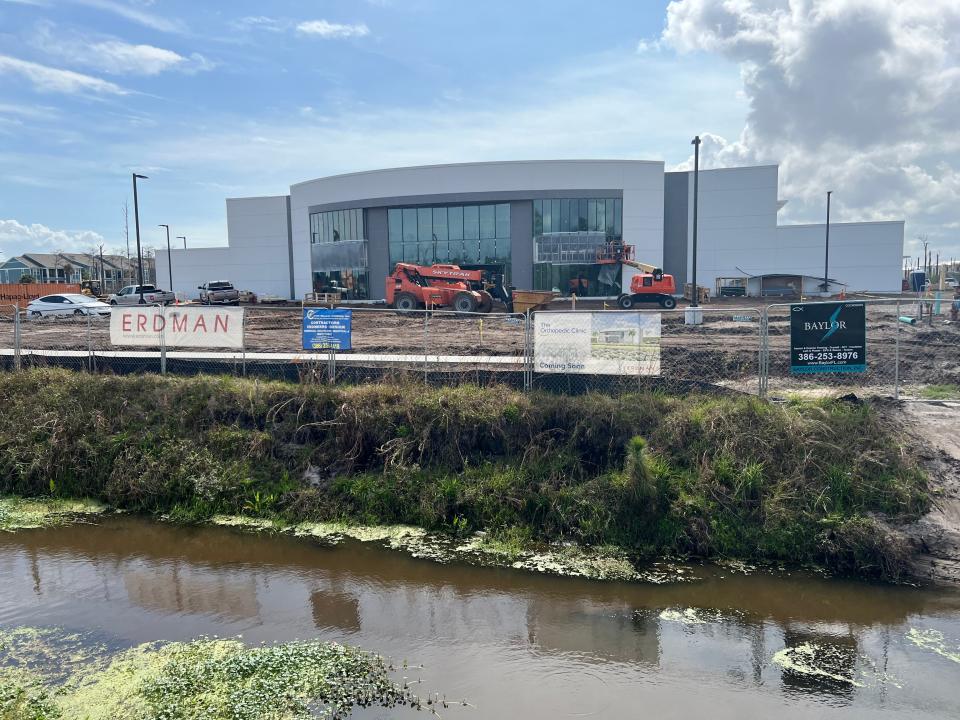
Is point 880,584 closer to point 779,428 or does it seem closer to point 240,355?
point 779,428

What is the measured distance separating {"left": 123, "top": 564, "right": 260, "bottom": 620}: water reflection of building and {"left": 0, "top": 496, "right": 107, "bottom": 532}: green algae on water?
2.92 m

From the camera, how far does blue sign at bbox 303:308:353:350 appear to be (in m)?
14.1

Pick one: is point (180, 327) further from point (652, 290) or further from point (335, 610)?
point (652, 290)

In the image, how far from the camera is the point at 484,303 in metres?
32.1

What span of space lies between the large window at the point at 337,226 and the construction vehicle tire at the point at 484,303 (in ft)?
67.7

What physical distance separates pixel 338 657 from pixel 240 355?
975 cm

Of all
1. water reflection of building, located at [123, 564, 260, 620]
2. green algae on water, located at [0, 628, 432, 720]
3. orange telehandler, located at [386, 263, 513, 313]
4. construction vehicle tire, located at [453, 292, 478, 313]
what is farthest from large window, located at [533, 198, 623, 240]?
green algae on water, located at [0, 628, 432, 720]

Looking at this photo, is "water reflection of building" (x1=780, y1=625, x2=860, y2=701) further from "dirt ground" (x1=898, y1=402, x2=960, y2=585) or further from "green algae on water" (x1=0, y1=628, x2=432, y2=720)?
"green algae on water" (x1=0, y1=628, x2=432, y2=720)

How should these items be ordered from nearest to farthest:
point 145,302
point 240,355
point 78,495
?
point 78,495 → point 240,355 → point 145,302

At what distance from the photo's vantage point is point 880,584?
8859mm

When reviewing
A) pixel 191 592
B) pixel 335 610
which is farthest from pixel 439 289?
pixel 335 610

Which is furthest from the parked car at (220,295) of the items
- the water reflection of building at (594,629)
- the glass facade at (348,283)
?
the water reflection of building at (594,629)

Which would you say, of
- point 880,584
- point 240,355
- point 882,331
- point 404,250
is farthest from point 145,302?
point 880,584

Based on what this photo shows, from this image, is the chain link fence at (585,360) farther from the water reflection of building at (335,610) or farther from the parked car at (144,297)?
the parked car at (144,297)
